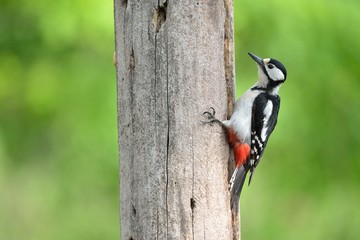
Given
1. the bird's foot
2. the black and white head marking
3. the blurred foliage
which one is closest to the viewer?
the bird's foot

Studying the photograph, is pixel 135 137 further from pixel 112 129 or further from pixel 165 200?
pixel 112 129

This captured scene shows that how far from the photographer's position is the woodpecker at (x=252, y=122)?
236 inches

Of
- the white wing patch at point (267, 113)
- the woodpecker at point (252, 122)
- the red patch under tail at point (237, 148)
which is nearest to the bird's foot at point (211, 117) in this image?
the woodpecker at point (252, 122)

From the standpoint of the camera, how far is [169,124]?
18.7 feet

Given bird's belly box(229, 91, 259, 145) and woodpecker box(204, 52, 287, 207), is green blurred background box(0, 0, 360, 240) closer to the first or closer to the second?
woodpecker box(204, 52, 287, 207)

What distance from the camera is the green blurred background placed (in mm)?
8336

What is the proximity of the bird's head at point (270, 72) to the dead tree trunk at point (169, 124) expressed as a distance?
0.98 m

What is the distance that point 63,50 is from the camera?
333 inches

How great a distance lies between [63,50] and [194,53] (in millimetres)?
2894

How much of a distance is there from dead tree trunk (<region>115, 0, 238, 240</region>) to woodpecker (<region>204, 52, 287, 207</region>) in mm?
139

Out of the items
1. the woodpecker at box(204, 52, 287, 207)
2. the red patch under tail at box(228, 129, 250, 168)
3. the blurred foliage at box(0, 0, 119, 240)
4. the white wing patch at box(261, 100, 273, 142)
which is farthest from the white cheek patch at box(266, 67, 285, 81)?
the blurred foliage at box(0, 0, 119, 240)

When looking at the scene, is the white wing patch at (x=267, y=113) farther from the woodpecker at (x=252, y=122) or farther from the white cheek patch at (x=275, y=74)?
the white cheek patch at (x=275, y=74)

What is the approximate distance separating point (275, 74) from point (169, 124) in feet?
4.53

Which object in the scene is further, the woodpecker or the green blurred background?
the green blurred background
